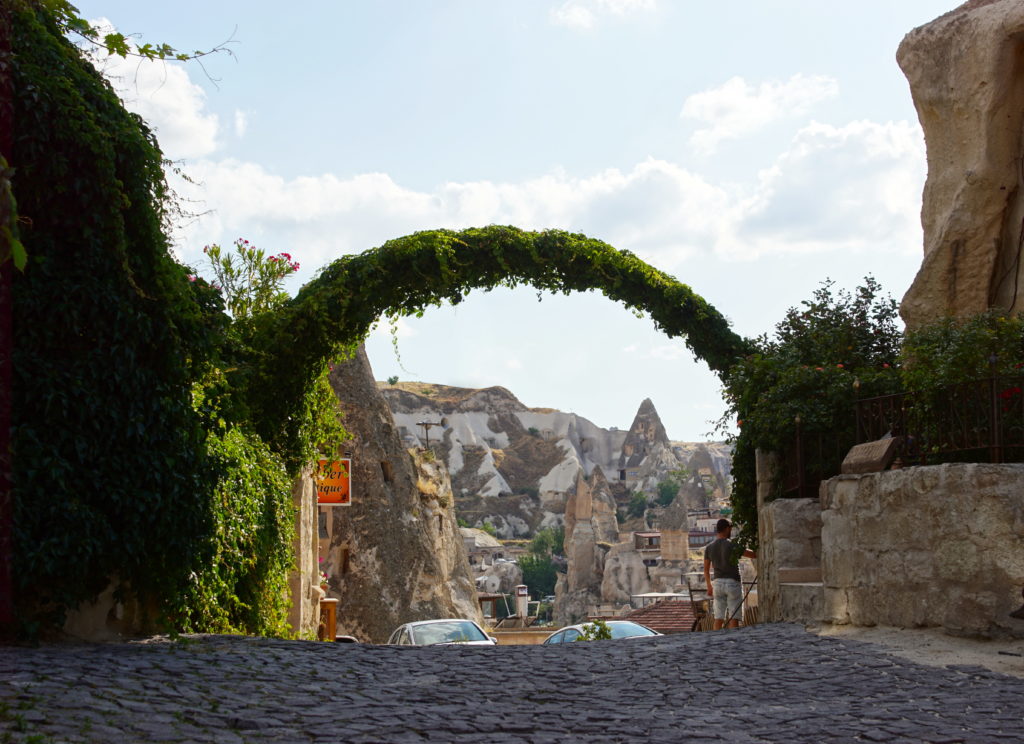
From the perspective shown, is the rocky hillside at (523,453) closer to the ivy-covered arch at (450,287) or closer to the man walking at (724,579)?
the ivy-covered arch at (450,287)

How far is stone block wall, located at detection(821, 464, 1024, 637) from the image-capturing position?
25.5 ft

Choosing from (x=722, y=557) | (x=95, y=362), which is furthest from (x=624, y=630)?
(x=95, y=362)

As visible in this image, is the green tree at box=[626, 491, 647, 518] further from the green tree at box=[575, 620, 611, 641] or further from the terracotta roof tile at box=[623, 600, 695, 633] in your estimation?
the green tree at box=[575, 620, 611, 641]

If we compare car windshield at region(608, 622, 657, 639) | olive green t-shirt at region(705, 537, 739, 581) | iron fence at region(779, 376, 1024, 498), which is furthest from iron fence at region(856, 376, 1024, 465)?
car windshield at region(608, 622, 657, 639)

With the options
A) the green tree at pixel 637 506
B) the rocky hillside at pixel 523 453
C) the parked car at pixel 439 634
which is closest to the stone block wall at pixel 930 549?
the parked car at pixel 439 634

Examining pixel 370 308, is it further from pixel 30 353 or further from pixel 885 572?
pixel 885 572

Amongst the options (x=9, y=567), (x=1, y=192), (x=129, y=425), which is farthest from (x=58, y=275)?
(x=1, y=192)

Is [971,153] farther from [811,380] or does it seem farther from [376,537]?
[376,537]

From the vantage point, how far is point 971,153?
12.5 metres

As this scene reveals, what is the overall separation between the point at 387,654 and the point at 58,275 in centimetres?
379

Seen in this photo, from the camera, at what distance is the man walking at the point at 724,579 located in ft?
40.6

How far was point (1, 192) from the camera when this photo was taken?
106 inches

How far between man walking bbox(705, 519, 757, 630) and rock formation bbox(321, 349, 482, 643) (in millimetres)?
13275

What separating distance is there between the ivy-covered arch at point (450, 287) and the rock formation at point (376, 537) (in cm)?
1132
